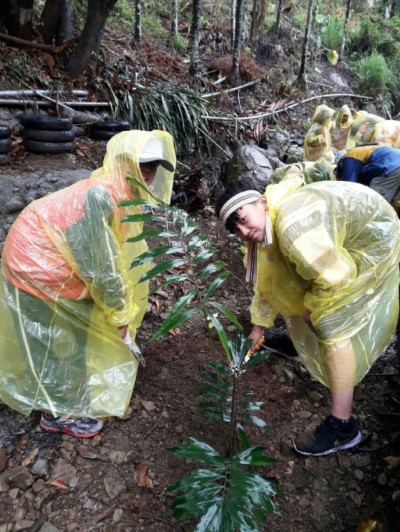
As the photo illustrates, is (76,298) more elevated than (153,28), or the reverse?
(153,28)

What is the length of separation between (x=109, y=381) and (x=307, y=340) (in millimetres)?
1103

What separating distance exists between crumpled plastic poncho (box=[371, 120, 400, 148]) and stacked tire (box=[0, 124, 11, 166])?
3.59 metres

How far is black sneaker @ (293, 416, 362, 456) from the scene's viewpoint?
1.98m

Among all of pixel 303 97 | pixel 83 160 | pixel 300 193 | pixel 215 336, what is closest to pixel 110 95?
pixel 83 160

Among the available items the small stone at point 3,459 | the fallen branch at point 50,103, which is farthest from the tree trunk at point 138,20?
the small stone at point 3,459

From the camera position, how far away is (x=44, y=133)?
409 cm

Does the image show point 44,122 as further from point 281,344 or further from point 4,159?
point 281,344

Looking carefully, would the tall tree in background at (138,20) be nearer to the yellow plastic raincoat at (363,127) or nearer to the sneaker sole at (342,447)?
the yellow plastic raincoat at (363,127)

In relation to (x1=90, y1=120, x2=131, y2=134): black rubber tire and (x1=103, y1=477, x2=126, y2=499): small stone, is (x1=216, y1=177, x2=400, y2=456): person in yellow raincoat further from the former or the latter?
(x1=90, y1=120, x2=131, y2=134): black rubber tire

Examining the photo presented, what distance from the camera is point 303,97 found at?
9984mm

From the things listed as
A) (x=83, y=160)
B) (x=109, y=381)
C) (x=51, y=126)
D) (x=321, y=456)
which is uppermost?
(x=51, y=126)

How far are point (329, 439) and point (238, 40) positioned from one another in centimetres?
757

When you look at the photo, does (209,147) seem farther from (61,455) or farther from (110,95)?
(61,455)

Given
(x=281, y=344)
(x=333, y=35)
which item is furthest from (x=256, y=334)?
(x=333, y=35)
